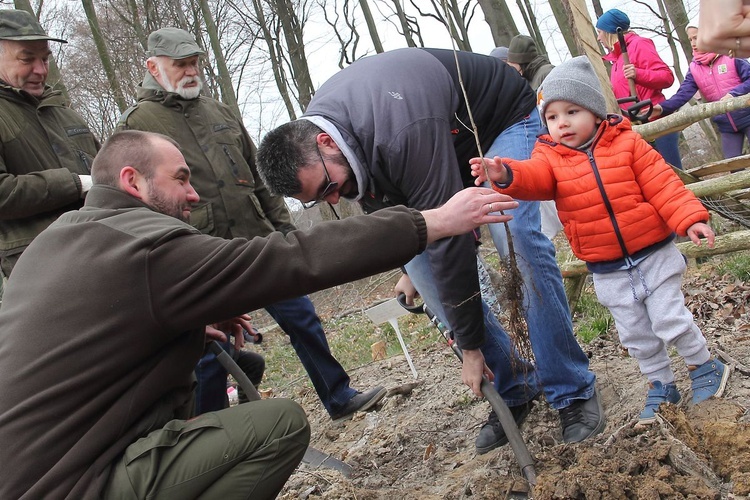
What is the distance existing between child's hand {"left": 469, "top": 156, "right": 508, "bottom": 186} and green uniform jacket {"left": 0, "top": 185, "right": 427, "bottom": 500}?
0.51 metres

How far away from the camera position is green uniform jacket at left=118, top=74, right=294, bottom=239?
4359 mm

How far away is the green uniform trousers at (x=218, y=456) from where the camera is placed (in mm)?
2199

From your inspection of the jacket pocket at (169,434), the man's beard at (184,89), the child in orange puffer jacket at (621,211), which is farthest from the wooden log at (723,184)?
the jacket pocket at (169,434)

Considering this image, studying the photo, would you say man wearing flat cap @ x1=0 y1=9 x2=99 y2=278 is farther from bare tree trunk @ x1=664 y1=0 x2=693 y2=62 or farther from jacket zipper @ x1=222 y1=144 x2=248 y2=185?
bare tree trunk @ x1=664 y1=0 x2=693 y2=62

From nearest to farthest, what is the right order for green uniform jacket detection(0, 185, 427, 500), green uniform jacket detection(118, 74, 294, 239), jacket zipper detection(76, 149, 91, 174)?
green uniform jacket detection(0, 185, 427, 500), jacket zipper detection(76, 149, 91, 174), green uniform jacket detection(118, 74, 294, 239)

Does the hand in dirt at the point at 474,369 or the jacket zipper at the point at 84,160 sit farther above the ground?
the jacket zipper at the point at 84,160

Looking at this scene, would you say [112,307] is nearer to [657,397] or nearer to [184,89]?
[657,397]

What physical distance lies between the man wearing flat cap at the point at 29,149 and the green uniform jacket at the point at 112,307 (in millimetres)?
1300

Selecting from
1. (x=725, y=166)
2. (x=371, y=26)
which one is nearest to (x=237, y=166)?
(x=725, y=166)

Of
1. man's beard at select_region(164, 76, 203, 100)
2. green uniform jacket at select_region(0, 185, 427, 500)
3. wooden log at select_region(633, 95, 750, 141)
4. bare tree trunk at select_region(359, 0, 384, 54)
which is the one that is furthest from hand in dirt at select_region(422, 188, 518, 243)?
bare tree trunk at select_region(359, 0, 384, 54)

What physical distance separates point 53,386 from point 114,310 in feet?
1.00

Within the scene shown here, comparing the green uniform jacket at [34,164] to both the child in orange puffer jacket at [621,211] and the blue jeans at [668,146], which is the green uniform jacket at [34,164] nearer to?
the child in orange puffer jacket at [621,211]

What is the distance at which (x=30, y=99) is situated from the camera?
3.72m

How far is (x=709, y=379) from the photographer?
2.86 metres
